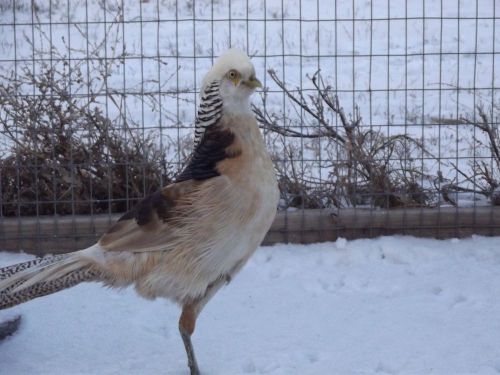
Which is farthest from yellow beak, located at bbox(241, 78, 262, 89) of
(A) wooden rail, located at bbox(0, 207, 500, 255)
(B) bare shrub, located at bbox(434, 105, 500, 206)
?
(B) bare shrub, located at bbox(434, 105, 500, 206)

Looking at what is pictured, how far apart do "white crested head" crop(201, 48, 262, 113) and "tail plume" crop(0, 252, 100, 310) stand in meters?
0.90

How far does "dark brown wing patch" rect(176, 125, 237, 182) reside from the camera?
364cm

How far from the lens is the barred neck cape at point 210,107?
364 cm

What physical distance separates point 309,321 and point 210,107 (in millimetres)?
1386

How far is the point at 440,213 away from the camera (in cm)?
566

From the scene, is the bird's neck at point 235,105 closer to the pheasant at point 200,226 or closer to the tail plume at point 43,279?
the pheasant at point 200,226

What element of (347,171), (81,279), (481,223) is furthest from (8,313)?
(481,223)

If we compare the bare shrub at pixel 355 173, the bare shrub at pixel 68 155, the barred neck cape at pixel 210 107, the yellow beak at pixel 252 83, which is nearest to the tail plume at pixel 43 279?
the barred neck cape at pixel 210 107

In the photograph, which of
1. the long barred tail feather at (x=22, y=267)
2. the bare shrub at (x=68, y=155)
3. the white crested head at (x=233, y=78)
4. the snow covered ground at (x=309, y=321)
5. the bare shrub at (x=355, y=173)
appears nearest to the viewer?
the white crested head at (x=233, y=78)

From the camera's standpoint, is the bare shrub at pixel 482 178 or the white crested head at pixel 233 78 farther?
the bare shrub at pixel 482 178

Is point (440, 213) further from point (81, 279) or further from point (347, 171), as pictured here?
point (81, 279)

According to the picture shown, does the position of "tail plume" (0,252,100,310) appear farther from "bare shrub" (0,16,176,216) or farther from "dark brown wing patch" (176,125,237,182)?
"bare shrub" (0,16,176,216)

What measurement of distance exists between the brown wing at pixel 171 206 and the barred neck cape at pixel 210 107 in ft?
0.12

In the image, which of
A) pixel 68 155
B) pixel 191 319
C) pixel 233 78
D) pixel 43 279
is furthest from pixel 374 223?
pixel 43 279
